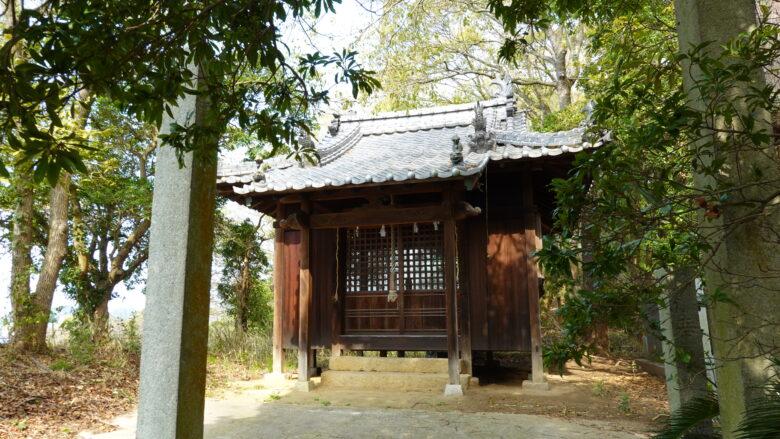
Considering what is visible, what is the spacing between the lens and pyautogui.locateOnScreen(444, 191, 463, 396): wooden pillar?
24.3ft

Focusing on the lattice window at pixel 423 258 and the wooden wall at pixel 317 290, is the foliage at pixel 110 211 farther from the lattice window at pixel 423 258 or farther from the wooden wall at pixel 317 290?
the lattice window at pixel 423 258

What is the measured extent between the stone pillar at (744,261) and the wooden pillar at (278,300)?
24.6ft

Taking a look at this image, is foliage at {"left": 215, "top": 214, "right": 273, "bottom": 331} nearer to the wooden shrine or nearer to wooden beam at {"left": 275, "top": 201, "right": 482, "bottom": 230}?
the wooden shrine

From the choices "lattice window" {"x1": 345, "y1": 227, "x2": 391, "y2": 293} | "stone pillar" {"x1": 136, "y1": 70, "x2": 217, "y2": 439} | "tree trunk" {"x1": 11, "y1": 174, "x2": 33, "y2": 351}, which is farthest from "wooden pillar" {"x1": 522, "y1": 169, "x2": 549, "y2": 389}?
"tree trunk" {"x1": 11, "y1": 174, "x2": 33, "y2": 351}

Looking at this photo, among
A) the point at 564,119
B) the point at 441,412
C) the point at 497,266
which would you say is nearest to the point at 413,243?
the point at 497,266

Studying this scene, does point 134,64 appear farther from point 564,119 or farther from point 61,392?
point 564,119

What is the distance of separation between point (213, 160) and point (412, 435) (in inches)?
146

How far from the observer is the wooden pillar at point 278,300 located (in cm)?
899

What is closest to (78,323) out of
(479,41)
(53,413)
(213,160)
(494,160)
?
(53,413)

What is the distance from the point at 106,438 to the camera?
5.09 metres

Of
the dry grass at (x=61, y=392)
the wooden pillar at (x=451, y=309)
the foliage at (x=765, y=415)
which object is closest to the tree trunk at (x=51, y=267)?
the dry grass at (x=61, y=392)

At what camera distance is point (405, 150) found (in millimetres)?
9398

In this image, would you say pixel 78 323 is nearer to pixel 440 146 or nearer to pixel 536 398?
pixel 440 146

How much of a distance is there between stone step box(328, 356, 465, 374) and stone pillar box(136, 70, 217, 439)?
18.1 feet
